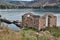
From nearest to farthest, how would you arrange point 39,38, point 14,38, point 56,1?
point 14,38
point 39,38
point 56,1

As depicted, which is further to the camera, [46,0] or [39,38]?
[46,0]

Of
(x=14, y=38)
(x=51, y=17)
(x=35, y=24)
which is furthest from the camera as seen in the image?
(x=51, y=17)

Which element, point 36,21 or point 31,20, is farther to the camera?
point 31,20

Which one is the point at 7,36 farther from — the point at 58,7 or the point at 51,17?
the point at 58,7

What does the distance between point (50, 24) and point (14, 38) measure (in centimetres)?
1050

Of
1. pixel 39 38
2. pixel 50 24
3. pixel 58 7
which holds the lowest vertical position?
pixel 58 7

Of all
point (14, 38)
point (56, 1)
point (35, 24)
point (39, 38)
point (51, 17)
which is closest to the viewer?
point (14, 38)

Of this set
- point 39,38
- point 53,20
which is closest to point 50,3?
point 53,20

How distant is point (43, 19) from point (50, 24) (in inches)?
18.0

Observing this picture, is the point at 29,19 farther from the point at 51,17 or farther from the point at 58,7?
the point at 58,7

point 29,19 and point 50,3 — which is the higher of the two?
point 29,19

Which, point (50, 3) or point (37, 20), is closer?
point (37, 20)

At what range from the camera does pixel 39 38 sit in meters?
5.12

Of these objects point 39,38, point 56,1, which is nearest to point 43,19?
point 39,38
